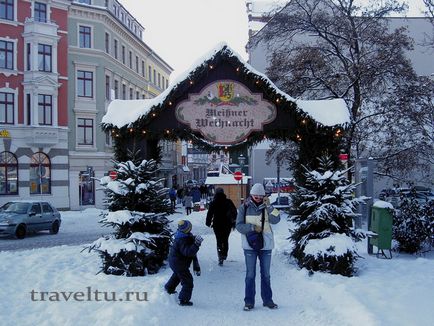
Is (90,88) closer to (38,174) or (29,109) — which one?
(29,109)

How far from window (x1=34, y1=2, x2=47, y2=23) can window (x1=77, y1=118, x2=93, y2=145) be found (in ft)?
23.3

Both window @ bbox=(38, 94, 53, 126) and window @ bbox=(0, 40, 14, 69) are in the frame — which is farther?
window @ bbox=(38, 94, 53, 126)

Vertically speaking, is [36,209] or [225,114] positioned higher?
[225,114]

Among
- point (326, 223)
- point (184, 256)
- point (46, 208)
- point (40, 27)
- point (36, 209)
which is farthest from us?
point (40, 27)

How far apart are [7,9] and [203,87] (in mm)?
25503


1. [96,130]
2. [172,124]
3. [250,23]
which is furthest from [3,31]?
[172,124]

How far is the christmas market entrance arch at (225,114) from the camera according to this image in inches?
408

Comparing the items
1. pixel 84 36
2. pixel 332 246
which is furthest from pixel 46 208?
pixel 84 36

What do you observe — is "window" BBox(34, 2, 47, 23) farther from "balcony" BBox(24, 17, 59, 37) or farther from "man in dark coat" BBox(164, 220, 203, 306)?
"man in dark coat" BBox(164, 220, 203, 306)

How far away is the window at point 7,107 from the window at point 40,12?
5321mm

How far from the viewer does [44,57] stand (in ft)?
106

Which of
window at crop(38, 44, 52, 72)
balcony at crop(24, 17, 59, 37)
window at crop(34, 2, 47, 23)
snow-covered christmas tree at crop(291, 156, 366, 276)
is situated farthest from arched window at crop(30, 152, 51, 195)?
snow-covered christmas tree at crop(291, 156, 366, 276)

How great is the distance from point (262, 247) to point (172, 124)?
437 centimetres

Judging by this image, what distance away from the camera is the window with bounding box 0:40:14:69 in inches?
1220
